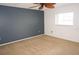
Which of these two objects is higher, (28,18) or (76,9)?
(76,9)

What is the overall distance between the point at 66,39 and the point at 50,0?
2.83 metres

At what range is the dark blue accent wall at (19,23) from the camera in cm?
277

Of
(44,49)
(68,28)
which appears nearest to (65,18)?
(68,28)

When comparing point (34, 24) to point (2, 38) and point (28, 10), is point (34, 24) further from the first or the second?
point (2, 38)

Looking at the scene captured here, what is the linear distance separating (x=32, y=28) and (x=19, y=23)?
0.73m

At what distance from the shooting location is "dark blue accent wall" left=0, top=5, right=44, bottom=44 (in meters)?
2.77

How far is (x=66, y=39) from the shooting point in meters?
3.10

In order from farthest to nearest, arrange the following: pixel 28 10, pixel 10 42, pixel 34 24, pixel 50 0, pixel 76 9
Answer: pixel 34 24 < pixel 28 10 < pixel 10 42 < pixel 76 9 < pixel 50 0

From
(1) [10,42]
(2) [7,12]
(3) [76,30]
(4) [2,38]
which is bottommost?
(1) [10,42]

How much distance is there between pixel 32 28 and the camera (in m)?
3.78

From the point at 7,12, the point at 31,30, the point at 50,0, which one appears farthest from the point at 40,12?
the point at 50,0

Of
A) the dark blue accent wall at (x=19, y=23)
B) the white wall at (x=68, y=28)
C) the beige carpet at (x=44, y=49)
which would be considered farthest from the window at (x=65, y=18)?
the dark blue accent wall at (x=19, y=23)

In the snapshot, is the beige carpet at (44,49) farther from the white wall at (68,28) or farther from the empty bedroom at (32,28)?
the white wall at (68,28)

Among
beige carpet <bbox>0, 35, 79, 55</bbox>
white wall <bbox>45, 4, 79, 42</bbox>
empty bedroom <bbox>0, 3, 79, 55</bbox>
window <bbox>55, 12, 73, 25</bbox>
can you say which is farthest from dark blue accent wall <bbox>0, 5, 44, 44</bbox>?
window <bbox>55, 12, 73, 25</bbox>
